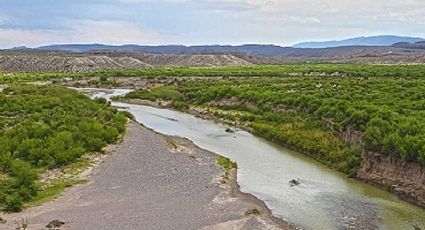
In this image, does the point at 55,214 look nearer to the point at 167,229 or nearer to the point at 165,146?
the point at 167,229

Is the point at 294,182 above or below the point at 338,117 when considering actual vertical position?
below

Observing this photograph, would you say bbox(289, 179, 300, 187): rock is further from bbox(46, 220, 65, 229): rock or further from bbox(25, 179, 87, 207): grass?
bbox(46, 220, 65, 229): rock

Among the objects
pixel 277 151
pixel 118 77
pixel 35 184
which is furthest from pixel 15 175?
pixel 118 77

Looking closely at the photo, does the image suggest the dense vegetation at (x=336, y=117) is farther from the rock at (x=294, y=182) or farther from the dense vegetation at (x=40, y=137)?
the dense vegetation at (x=40, y=137)

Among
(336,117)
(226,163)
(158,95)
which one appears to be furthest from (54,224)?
(158,95)

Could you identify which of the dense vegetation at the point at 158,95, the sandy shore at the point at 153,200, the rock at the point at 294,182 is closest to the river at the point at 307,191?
the rock at the point at 294,182

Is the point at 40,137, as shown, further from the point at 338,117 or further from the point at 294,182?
the point at 338,117
